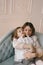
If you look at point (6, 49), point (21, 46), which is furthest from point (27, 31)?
point (6, 49)

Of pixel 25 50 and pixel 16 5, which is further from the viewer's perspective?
pixel 16 5

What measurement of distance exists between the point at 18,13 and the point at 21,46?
115 cm

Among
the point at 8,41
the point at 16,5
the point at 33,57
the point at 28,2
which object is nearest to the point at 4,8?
the point at 16,5

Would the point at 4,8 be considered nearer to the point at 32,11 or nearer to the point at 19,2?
the point at 19,2

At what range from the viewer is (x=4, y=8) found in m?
2.67

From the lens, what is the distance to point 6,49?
191 centimetres

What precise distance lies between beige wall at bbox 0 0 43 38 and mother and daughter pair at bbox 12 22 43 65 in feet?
2.90

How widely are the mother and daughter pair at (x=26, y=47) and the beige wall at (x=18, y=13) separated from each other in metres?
0.88

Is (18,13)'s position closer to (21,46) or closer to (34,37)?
Answer: (34,37)

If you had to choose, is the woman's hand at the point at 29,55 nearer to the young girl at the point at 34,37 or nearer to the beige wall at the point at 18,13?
the young girl at the point at 34,37

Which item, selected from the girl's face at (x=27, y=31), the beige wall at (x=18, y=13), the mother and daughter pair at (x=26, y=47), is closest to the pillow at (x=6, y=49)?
the mother and daughter pair at (x=26, y=47)

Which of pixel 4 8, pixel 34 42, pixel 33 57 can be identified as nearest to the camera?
pixel 33 57

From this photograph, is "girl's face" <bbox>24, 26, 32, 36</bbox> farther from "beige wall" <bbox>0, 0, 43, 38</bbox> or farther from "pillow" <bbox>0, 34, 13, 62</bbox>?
"beige wall" <bbox>0, 0, 43, 38</bbox>

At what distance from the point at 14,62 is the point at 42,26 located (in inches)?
51.3
